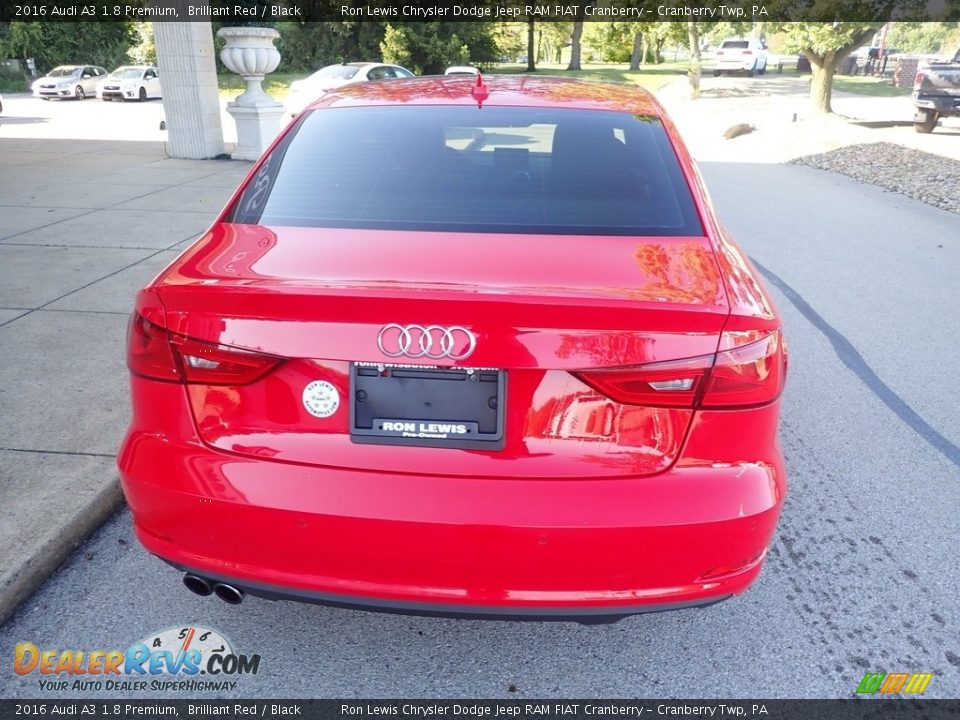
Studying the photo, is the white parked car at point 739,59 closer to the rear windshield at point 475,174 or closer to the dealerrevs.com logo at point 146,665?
the rear windshield at point 475,174

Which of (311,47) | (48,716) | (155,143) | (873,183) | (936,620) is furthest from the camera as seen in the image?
(311,47)

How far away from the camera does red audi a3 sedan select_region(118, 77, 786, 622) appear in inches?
77.0

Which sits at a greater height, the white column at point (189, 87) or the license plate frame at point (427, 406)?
the license plate frame at point (427, 406)

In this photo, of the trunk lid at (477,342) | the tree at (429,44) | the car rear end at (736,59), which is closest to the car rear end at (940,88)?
the trunk lid at (477,342)

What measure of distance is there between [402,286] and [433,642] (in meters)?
1.25

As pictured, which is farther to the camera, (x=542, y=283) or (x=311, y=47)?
(x=311, y=47)

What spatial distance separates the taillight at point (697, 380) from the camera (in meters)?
1.96

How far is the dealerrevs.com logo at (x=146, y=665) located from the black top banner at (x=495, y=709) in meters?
0.07

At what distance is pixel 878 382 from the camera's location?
4.78 metres

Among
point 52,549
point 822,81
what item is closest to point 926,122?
point 822,81

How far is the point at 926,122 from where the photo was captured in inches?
699

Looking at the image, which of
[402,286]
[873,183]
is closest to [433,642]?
[402,286]

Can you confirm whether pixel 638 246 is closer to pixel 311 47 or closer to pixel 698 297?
pixel 698 297

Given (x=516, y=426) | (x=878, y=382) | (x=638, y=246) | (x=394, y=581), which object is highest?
(x=638, y=246)
